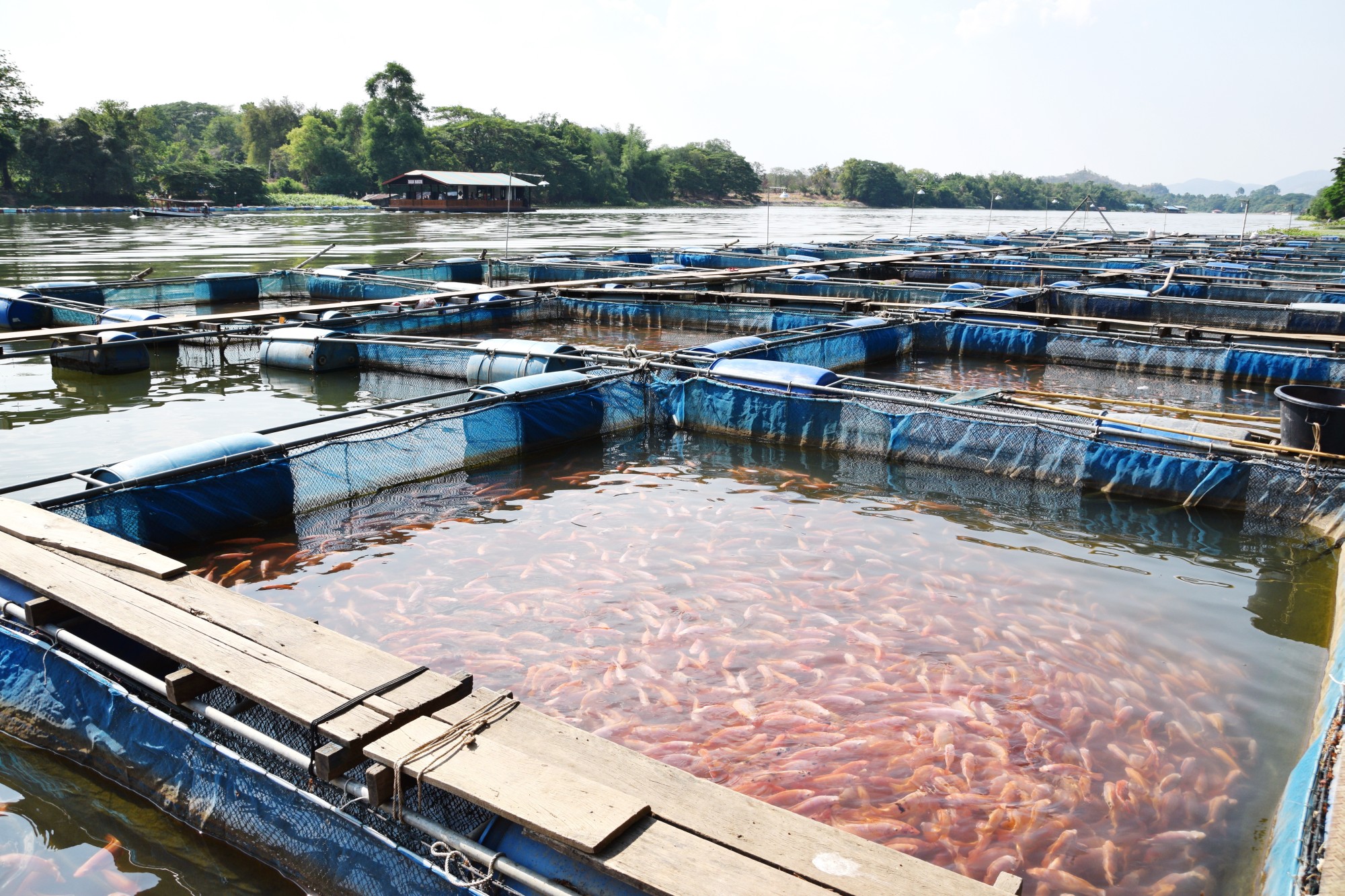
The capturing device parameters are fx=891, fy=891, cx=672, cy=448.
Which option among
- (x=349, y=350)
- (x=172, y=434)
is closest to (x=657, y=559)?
(x=172, y=434)

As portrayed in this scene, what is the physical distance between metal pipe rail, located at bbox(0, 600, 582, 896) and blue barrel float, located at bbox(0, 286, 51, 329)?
1888 cm

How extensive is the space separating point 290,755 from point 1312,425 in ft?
36.1

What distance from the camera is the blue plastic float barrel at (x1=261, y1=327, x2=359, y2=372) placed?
1719 centimetres

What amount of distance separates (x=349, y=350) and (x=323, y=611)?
34.9 feet

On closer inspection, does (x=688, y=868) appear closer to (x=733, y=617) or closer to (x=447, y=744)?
(x=447, y=744)

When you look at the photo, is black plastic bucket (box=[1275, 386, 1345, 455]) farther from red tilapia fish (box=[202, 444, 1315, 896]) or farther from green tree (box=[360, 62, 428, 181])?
green tree (box=[360, 62, 428, 181])

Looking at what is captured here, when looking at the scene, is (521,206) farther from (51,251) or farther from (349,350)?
(349,350)

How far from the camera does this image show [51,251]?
41.1 metres

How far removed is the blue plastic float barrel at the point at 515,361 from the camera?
47.3ft

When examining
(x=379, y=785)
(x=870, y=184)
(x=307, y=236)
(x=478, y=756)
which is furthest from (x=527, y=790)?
(x=870, y=184)

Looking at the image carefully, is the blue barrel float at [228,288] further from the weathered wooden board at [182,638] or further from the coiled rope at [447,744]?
the coiled rope at [447,744]

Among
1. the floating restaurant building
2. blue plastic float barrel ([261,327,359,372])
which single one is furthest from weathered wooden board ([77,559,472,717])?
the floating restaurant building

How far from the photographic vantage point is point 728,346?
599 inches

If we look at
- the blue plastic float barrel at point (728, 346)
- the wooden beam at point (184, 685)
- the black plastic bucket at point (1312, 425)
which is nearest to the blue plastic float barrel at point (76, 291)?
the blue plastic float barrel at point (728, 346)
